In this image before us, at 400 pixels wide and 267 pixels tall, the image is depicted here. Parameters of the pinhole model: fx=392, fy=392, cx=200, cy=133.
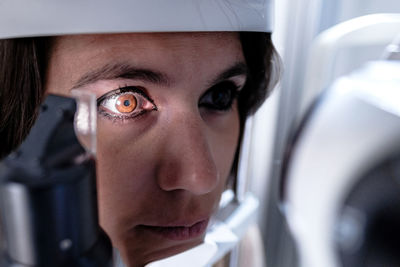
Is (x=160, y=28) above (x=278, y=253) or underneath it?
above

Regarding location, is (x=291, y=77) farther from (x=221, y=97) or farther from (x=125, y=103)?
(x=125, y=103)

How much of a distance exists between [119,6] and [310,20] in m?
0.53

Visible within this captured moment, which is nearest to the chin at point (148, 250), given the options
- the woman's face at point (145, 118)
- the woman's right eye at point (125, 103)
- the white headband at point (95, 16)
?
the woman's face at point (145, 118)

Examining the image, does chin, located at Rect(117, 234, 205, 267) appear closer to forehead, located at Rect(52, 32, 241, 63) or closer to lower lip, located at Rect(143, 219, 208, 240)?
lower lip, located at Rect(143, 219, 208, 240)

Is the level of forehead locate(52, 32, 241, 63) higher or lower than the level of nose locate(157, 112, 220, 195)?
higher

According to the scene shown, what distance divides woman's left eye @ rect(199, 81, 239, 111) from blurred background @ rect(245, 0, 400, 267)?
0.11 metres

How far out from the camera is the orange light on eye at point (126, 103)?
1.49 feet

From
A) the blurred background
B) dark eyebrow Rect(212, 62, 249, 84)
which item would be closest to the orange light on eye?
dark eyebrow Rect(212, 62, 249, 84)

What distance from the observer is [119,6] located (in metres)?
0.35

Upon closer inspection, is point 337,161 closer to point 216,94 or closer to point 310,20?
point 216,94

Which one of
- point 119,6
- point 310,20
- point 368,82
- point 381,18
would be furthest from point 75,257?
point 310,20

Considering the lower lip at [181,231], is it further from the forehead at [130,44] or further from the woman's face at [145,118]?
the forehead at [130,44]

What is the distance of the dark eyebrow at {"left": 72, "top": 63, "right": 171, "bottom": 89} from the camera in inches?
16.4

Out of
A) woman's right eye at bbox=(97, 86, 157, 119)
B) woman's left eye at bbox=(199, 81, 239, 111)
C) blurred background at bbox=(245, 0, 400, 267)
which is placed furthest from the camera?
blurred background at bbox=(245, 0, 400, 267)
